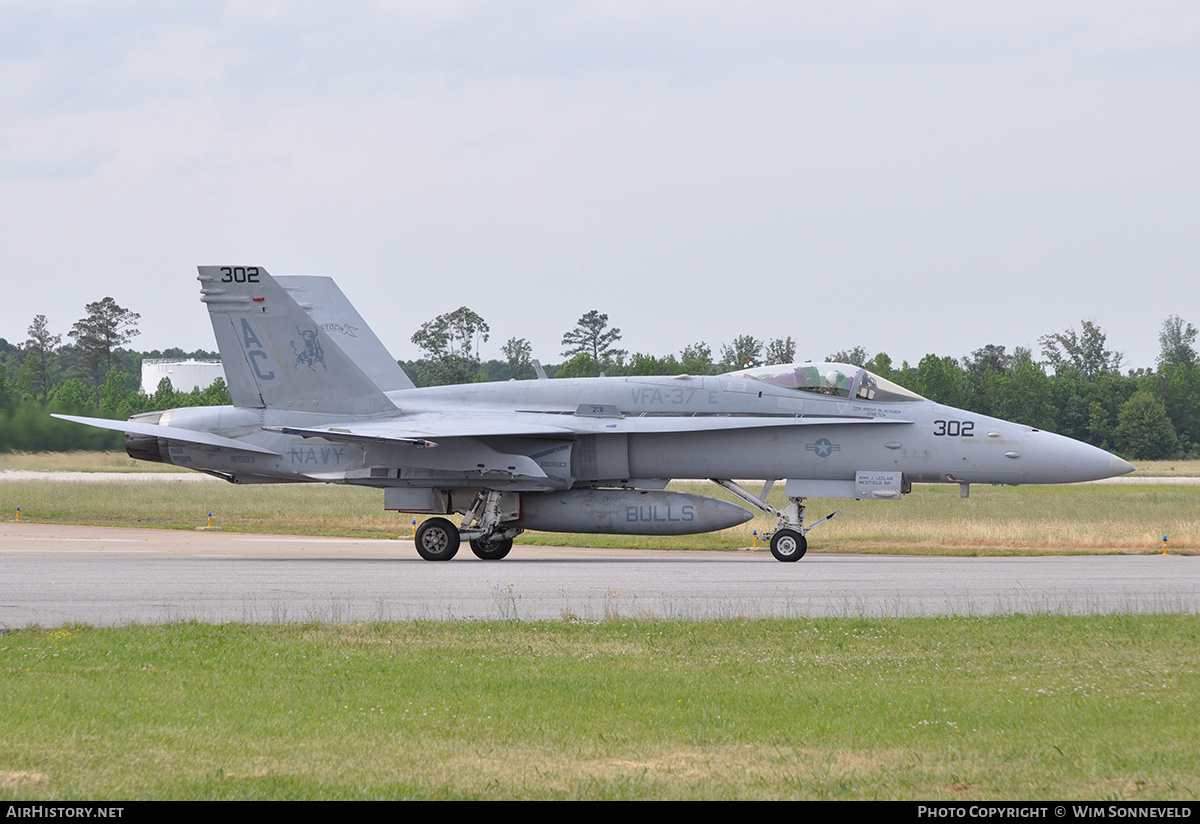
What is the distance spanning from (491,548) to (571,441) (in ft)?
7.85

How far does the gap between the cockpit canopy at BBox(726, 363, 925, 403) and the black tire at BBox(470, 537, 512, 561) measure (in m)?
4.78

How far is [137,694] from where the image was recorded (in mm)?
7707

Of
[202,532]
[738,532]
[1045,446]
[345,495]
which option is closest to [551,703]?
[1045,446]

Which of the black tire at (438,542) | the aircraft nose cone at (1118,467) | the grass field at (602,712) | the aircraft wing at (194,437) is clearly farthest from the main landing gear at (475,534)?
the aircraft nose cone at (1118,467)

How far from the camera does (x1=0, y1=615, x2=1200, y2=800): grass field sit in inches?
→ 226

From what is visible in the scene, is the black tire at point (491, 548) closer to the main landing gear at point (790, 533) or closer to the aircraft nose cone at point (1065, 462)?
the main landing gear at point (790, 533)

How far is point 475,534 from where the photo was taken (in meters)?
20.1

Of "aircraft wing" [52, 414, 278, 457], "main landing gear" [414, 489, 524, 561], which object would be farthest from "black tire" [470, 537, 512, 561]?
"aircraft wing" [52, 414, 278, 457]

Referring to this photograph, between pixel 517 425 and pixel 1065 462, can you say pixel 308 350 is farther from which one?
pixel 1065 462

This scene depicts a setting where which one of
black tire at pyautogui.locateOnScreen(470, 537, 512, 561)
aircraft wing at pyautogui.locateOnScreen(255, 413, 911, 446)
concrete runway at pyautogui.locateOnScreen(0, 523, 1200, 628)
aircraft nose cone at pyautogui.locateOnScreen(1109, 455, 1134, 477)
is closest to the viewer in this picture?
concrete runway at pyautogui.locateOnScreen(0, 523, 1200, 628)

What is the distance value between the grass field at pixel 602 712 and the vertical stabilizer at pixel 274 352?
32.6 ft

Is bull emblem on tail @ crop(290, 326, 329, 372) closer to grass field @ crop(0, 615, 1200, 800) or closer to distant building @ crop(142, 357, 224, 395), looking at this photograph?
grass field @ crop(0, 615, 1200, 800)

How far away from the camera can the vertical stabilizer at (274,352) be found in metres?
20.0
